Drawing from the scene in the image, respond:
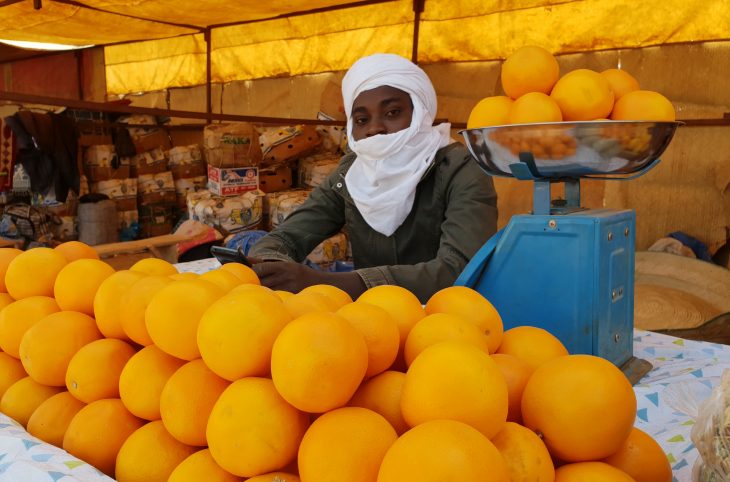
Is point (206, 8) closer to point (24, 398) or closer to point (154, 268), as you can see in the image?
point (154, 268)

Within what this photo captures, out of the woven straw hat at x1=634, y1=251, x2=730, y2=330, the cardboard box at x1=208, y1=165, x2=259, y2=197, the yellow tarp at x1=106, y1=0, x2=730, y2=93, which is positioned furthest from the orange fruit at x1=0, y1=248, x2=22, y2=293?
the yellow tarp at x1=106, y1=0, x2=730, y2=93

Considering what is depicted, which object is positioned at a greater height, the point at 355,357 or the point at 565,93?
the point at 565,93

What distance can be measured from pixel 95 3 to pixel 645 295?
4379 mm

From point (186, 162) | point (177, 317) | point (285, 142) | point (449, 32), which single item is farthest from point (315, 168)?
point (177, 317)

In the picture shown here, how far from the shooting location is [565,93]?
125cm

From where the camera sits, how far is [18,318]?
1046 mm

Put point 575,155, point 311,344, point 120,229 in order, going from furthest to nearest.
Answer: point 120,229 < point 575,155 < point 311,344

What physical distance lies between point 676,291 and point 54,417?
312cm

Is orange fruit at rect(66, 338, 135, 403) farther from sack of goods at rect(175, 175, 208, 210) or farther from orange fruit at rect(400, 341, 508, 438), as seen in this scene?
sack of goods at rect(175, 175, 208, 210)

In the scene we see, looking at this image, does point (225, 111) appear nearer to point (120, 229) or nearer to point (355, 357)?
point (120, 229)

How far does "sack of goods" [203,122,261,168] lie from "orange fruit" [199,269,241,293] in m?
3.94

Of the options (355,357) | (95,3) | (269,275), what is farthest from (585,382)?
(95,3)

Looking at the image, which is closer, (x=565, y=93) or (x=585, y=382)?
(x=585, y=382)

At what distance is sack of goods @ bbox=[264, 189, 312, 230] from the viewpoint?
4648 millimetres
